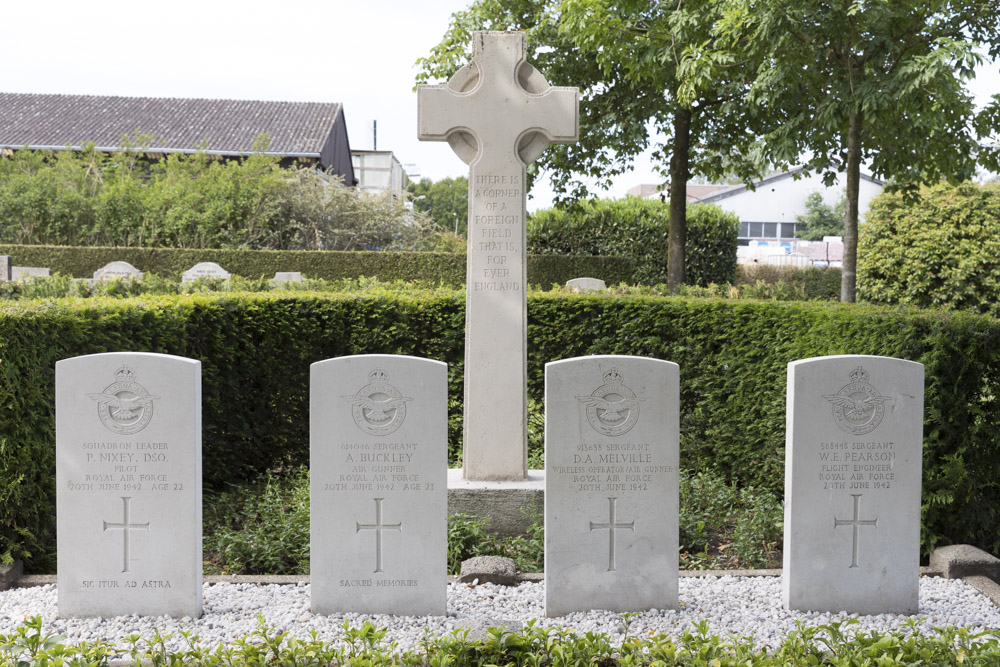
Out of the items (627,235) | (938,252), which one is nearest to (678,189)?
(938,252)

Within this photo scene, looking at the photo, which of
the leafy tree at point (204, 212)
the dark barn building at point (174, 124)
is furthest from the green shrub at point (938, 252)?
the dark barn building at point (174, 124)

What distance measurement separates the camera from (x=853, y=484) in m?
3.91

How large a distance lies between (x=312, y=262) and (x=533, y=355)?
12149mm

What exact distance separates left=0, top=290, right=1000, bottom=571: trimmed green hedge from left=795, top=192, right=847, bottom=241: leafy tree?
161ft

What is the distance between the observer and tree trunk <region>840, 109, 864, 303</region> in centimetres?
888

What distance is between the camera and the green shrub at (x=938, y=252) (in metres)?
14.2

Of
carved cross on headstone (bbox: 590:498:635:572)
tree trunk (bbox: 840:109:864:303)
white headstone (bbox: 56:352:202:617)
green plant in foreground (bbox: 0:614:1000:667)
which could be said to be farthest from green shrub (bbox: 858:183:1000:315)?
white headstone (bbox: 56:352:202:617)

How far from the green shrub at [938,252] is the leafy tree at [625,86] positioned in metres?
3.32

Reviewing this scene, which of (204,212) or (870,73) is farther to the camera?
(204,212)

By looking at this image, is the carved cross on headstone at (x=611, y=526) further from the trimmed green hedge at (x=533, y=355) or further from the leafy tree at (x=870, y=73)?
the leafy tree at (x=870, y=73)

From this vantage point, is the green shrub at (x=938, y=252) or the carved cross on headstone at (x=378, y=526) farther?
the green shrub at (x=938, y=252)

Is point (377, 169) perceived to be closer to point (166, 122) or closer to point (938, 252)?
point (166, 122)

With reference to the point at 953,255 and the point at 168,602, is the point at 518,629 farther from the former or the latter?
the point at 953,255

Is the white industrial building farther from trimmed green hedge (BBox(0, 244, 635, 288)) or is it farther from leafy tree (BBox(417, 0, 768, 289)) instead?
leafy tree (BBox(417, 0, 768, 289))
